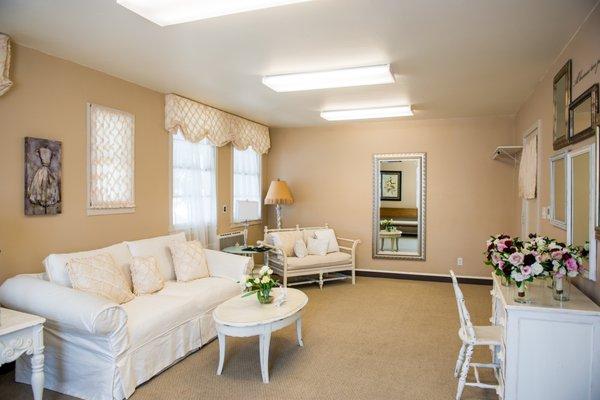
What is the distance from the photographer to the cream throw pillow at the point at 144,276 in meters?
3.34

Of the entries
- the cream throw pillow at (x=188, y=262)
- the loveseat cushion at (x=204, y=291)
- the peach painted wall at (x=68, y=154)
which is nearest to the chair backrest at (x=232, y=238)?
the peach painted wall at (x=68, y=154)

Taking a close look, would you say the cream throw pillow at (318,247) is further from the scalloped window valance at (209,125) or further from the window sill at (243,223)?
the scalloped window valance at (209,125)

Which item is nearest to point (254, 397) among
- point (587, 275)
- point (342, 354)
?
point (342, 354)

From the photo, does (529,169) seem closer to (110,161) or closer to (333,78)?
(333,78)

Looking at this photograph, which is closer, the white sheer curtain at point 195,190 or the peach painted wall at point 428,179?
the white sheer curtain at point 195,190

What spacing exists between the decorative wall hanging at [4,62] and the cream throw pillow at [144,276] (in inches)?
64.5

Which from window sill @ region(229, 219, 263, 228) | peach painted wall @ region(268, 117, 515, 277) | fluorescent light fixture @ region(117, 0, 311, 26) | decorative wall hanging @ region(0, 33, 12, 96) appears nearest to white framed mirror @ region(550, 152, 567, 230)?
fluorescent light fixture @ region(117, 0, 311, 26)

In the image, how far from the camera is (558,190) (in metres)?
3.10

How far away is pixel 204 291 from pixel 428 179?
406cm

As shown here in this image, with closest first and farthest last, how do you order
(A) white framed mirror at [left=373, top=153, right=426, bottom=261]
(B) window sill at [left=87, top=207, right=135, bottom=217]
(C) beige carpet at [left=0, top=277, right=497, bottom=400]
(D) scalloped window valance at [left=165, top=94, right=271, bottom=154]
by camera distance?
(C) beige carpet at [left=0, top=277, right=497, bottom=400] → (B) window sill at [left=87, top=207, right=135, bottom=217] → (D) scalloped window valance at [left=165, top=94, right=271, bottom=154] → (A) white framed mirror at [left=373, top=153, right=426, bottom=261]

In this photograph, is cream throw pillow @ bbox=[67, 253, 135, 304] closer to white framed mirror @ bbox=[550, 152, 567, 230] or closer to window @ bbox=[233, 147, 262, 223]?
window @ bbox=[233, 147, 262, 223]

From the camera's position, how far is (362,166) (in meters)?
6.46

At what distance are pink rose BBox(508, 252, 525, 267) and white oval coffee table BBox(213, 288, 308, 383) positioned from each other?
1.59 m

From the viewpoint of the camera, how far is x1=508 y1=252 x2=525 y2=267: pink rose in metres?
2.33
